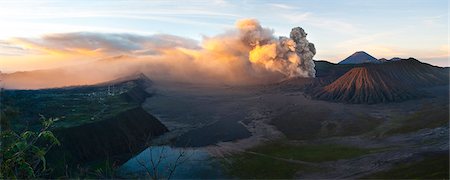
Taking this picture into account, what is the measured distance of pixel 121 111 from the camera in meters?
82.9

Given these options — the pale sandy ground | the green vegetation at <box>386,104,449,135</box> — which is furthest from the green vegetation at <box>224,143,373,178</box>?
the green vegetation at <box>386,104,449,135</box>

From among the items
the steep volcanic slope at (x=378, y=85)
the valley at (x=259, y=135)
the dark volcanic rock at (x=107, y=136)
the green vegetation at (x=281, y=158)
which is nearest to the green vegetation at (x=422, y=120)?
the valley at (x=259, y=135)

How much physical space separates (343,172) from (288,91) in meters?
97.3

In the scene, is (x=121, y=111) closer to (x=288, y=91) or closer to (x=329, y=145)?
(x=329, y=145)

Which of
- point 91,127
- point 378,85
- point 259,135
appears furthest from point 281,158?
point 378,85

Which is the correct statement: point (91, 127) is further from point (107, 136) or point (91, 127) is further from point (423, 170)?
point (423, 170)

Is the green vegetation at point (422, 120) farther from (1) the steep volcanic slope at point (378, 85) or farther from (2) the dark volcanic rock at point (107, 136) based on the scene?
(2) the dark volcanic rock at point (107, 136)

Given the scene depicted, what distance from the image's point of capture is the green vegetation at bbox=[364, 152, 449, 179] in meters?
42.8

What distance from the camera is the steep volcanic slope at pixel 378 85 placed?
116m

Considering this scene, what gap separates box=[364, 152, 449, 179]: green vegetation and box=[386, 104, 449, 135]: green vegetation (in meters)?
22.6

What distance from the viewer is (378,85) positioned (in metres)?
122

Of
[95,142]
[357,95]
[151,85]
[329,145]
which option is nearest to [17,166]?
[95,142]

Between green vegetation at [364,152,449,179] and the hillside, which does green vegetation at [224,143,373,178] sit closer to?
green vegetation at [364,152,449,179]

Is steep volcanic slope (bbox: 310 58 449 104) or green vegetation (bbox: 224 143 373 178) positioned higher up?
steep volcanic slope (bbox: 310 58 449 104)
